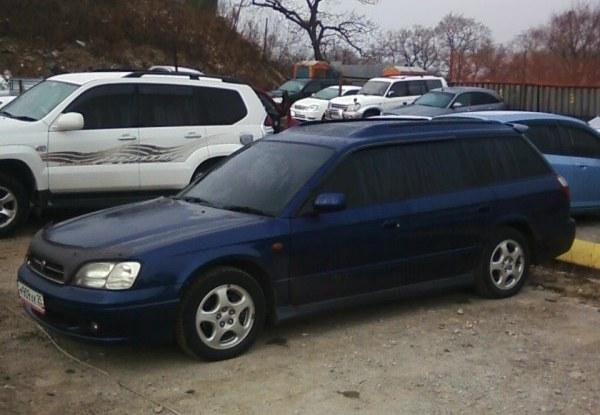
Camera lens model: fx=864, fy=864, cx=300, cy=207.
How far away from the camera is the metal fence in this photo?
26500 millimetres

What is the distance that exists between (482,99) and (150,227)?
1853 cm

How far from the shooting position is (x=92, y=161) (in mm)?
9984

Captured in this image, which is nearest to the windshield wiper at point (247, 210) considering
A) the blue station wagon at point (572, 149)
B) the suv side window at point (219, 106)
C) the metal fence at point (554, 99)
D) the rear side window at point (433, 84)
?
the suv side window at point (219, 106)

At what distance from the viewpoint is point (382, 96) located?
1074 inches

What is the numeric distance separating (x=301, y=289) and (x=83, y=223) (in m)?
1.67

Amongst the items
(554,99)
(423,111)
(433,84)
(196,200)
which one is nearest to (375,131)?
(196,200)

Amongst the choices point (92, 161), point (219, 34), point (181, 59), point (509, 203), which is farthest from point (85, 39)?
point (509, 203)

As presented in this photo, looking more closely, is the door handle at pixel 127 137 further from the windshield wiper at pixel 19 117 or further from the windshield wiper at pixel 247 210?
the windshield wiper at pixel 247 210

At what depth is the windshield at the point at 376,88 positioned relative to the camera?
27.5 meters

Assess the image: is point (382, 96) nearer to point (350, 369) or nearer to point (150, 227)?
point (150, 227)

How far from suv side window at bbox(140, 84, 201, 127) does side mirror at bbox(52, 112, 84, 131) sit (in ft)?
2.82

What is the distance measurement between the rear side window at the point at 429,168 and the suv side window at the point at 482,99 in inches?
601

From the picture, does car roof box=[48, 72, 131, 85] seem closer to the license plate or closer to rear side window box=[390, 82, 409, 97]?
the license plate

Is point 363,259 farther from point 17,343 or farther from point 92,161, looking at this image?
point 92,161
